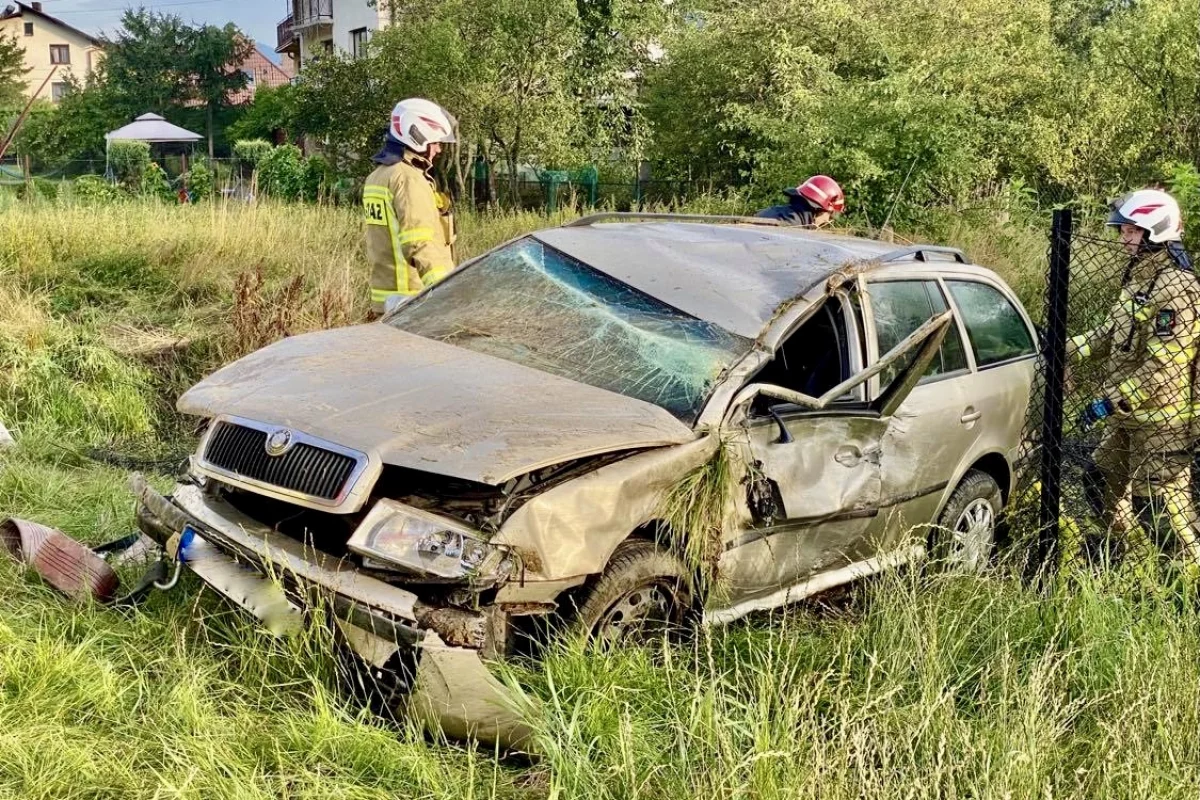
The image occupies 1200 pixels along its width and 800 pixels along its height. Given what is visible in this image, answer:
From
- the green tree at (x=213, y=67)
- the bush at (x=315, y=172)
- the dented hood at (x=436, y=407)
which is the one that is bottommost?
the dented hood at (x=436, y=407)

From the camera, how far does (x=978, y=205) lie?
12.4 metres

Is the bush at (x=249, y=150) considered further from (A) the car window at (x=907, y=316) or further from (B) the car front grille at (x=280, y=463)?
(B) the car front grille at (x=280, y=463)

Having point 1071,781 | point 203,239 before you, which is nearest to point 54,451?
point 203,239

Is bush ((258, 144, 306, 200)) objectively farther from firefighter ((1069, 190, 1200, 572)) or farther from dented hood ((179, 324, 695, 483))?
firefighter ((1069, 190, 1200, 572))

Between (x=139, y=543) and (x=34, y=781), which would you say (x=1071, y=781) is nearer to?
(x=34, y=781)

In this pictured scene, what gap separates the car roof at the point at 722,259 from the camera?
4035 millimetres

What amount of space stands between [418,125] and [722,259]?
85.3 inches

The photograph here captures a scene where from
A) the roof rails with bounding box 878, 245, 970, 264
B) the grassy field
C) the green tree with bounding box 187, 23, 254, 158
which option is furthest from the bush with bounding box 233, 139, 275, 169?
the grassy field

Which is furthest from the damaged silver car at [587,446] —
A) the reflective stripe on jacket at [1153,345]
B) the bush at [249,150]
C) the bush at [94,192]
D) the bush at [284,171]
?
the bush at [249,150]

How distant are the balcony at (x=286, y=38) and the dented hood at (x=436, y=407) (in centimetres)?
4324

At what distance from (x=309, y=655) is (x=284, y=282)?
19.5 ft

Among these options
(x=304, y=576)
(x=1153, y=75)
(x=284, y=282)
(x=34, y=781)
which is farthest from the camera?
(x=1153, y=75)

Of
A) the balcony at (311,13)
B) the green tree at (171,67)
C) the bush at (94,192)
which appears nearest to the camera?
the bush at (94,192)

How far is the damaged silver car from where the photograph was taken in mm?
3033
